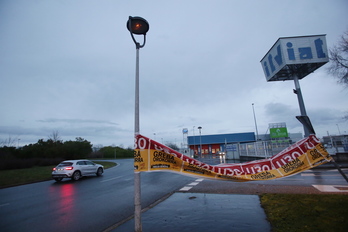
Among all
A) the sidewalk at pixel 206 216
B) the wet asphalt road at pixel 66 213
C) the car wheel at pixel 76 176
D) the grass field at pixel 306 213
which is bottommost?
the wet asphalt road at pixel 66 213

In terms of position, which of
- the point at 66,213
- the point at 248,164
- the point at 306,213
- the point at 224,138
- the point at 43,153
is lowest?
the point at 66,213

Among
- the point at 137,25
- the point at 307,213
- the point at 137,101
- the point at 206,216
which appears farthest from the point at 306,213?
the point at 137,25

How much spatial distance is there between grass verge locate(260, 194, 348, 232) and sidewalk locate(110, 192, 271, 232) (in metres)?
0.28

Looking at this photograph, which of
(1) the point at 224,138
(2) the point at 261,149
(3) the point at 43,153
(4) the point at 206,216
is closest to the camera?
(4) the point at 206,216

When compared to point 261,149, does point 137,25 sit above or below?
above

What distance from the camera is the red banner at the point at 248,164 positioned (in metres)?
3.81

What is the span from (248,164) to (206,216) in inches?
73.1

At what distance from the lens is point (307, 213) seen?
4383 mm

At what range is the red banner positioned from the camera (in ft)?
12.5

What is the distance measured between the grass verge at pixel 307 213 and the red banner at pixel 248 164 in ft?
3.38

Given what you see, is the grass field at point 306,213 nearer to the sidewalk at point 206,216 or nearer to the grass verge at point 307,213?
the grass verge at point 307,213

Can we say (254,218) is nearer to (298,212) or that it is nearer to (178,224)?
(298,212)

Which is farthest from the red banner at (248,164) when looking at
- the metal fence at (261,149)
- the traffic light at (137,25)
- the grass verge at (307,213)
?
the metal fence at (261,149)

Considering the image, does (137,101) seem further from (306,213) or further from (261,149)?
(261,149)
